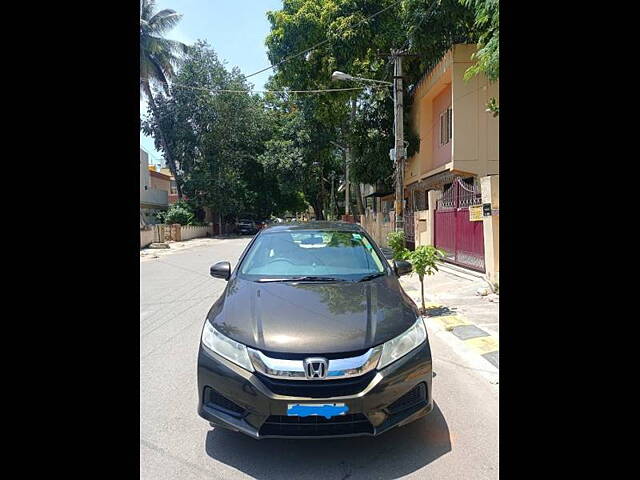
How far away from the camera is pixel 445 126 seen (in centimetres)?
1559

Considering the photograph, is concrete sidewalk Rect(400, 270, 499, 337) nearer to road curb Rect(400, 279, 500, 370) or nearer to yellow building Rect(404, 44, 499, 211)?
road curb Rect(400, 279, 500, 370)

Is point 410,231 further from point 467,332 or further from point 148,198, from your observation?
point 148,198

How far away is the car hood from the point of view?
2643mm

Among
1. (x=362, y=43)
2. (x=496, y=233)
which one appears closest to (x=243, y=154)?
(x=362, y=43)

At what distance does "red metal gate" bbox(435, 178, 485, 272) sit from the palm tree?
80.9 ft

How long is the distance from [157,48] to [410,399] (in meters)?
31.4

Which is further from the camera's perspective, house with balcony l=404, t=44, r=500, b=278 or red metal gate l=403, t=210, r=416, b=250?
red metal gate l=403, t=210, r=416, b=250

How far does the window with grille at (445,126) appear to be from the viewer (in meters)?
15.1

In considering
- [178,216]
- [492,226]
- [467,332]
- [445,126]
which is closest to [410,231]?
[445,126]

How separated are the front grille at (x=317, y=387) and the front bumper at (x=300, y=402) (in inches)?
0.5

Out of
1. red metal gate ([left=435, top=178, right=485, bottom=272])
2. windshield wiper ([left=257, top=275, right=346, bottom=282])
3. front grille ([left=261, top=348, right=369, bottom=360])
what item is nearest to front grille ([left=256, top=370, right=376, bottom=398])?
front grille ([left=261, top=348, right=369, bottom=360])

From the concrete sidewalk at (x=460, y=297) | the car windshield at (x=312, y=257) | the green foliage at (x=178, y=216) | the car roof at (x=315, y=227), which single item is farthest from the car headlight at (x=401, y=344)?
the green foliage at (x=178, y=216)

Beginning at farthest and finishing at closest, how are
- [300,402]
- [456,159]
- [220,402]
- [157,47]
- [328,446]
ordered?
[157,47], [456,159], [328,446], [220,402], [300,402]
